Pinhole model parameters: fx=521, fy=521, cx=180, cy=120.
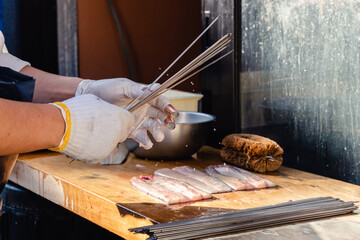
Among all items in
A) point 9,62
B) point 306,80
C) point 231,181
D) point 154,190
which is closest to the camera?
point 154,190

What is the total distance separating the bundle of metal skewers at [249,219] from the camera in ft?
4.83

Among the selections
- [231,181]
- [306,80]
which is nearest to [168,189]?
[231,181]

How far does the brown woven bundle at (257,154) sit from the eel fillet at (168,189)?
383 millimetres

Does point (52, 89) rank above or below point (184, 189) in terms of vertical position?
above

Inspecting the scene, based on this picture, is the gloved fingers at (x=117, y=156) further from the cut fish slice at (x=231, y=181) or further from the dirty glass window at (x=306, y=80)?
the dirty glass window at (x=306, y=80)

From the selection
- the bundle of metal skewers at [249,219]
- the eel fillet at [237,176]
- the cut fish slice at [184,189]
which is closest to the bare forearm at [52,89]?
the cut fish slice at [184,189]

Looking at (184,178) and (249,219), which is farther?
(184,178)

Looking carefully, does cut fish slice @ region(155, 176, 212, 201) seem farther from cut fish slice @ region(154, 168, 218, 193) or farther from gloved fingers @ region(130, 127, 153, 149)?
gloved fingers @ region(130, 127, 153, 149)

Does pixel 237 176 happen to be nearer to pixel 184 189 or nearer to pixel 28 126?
pixel 184 189

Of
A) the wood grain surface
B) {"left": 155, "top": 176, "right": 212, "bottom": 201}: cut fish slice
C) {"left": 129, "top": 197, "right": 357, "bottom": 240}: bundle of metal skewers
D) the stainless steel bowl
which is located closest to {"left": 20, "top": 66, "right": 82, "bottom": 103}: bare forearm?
the wood grain surface

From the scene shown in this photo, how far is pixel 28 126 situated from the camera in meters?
1.48

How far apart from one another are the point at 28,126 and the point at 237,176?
919 mm

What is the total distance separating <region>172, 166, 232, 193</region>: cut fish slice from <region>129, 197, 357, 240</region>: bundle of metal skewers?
11.7 inches

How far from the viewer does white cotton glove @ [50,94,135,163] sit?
1.56 metres
